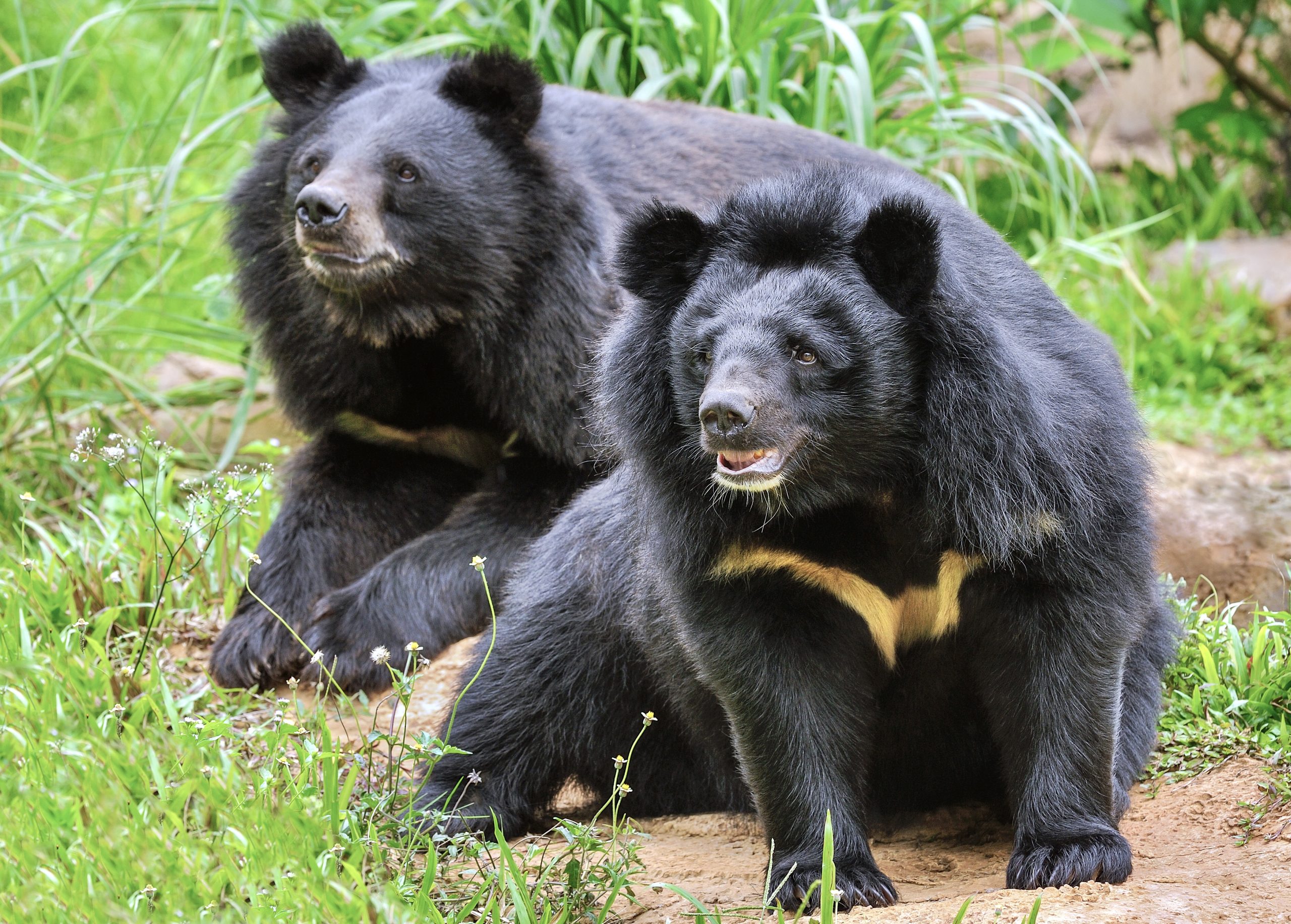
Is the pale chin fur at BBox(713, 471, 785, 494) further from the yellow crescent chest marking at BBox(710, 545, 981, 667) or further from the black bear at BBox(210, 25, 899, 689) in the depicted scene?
the black bear at BBox(210, 25, 899, 689)

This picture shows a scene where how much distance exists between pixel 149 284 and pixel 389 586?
229 centimetres

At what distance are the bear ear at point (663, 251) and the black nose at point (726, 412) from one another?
0.37 m

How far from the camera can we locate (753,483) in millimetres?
2525

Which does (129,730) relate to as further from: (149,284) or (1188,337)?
(1188,337)

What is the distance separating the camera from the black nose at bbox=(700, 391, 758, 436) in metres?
2.46

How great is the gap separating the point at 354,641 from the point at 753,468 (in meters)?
2.07

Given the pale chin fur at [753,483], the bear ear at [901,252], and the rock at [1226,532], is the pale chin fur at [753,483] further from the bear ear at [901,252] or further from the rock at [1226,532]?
the rock at [1226,532]

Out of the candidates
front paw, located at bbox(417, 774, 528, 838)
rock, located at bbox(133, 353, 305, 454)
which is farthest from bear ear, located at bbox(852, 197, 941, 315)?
rock, located at bbox(133, 353, 305, 454)

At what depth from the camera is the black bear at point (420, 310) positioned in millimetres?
4305

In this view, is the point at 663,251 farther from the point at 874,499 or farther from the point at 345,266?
the point at 345,266

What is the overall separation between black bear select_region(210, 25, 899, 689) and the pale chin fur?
5.53 ft

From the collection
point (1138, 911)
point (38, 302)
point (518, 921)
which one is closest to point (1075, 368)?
point (1138, 911)

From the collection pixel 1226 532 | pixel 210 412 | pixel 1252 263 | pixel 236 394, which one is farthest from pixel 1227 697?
pixel 1252 263

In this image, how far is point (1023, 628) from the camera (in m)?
2.69
